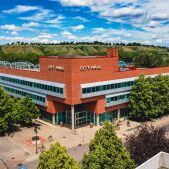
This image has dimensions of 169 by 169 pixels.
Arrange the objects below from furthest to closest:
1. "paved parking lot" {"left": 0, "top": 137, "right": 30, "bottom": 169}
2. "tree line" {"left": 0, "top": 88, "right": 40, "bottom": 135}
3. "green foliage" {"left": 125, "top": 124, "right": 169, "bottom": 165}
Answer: "tree line" {"left": 0, "top": 88, "right": 40, "bottom": 135} < "paved parking lot" {"left": 0, "top": 137, "right": 30, "bottom": 169} < "green foliage" {"left": 125, "top": 124, "right": 169, "bottom": 165}

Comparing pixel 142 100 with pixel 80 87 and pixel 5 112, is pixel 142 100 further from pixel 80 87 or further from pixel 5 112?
pixel 5 112

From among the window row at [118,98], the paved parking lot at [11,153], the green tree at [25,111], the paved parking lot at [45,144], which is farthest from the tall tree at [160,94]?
the paved parking lot at [11,153]

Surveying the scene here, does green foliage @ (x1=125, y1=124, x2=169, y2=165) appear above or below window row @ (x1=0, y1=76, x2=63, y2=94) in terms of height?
below

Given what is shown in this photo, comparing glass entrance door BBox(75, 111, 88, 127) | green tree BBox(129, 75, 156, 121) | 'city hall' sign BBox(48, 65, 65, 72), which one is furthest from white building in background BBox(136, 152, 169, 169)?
green tree BBox(129, 75, 156, 121)

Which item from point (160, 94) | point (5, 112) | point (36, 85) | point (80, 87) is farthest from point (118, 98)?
point (5, 112)

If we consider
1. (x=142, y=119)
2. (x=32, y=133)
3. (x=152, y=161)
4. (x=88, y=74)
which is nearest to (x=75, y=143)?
(x=32, y=133)

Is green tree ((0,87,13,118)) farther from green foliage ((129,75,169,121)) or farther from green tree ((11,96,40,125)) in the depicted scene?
green foliage ((129,75,169,121))

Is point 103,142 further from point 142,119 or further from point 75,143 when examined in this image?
point 142,119
